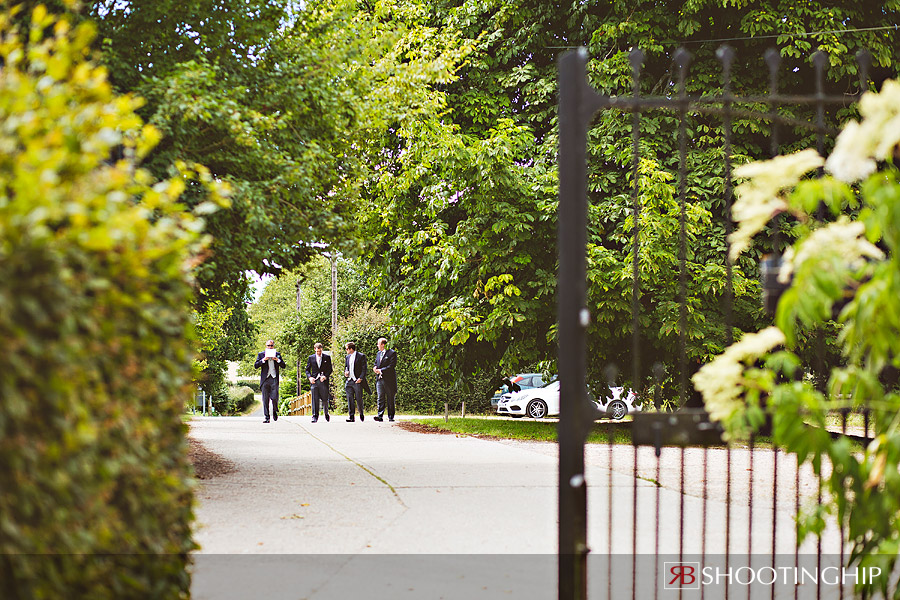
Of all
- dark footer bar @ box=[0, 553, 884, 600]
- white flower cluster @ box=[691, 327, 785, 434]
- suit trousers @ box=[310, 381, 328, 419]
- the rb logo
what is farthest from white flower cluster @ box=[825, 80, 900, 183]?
suit trousers @ box=[310, 381, 328, 419]

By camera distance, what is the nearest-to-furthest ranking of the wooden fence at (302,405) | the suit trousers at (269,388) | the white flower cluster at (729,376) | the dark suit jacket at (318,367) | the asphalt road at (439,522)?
the white flower cluster at (729,376) < the asphalt road at (439,522) < the suit trousers at (269,388) < the dark suit jacket at (318,367) < the wooden fence at (302,405)

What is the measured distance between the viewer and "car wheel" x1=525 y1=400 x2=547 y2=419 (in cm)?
2744

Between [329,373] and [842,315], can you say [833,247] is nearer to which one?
[842,315]

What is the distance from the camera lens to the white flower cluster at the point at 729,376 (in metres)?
3.26

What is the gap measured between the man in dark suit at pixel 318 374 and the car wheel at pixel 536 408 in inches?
320

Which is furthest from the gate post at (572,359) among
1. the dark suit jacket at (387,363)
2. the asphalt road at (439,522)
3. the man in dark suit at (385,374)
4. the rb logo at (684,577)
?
the dark suit jacket at (387,363)

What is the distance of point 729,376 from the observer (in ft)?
10.7

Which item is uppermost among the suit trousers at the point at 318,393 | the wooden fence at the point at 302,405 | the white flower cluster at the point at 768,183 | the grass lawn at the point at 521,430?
the white flower cluster at the point at 768,183

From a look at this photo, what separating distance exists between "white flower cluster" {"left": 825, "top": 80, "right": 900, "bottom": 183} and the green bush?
2.19 m

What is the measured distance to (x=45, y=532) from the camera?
7.25 feet

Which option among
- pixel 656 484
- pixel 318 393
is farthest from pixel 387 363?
pixel 656 484

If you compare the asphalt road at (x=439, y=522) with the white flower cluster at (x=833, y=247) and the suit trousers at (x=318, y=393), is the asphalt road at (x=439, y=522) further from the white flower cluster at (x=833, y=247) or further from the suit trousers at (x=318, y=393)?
the suit trousers at (x=318, y=393)

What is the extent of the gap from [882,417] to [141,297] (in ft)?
8.74

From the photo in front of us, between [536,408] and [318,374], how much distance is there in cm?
916
